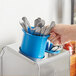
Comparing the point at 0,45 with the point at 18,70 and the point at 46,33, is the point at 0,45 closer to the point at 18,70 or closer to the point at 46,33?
the point at 18,70

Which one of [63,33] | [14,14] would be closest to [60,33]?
[63,33]

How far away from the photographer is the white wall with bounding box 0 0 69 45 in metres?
0.92

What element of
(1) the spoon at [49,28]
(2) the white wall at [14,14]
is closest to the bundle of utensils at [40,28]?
(1) the spoon at [49,28]

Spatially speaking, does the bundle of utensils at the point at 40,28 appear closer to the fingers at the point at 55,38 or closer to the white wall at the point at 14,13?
the fingers at the point at 55,38

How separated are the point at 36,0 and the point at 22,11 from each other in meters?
0.14

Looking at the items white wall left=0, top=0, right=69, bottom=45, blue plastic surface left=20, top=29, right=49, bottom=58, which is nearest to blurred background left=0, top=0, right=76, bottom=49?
A: white wall left=0, top=0, right=69, bottom=45

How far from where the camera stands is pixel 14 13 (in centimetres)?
96

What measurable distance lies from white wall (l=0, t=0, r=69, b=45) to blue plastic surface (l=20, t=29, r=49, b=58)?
0.22 meters

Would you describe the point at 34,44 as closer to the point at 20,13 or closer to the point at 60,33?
the point at 60,33

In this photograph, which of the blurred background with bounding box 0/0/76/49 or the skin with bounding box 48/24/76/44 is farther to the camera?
the blurred background with bounding box 0/0/76/49

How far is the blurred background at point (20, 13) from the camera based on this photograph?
3.03 feet

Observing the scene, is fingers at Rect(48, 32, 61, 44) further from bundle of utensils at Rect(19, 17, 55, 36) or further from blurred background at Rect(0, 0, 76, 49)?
blurred background at Rect(0, 0, 76, 49)

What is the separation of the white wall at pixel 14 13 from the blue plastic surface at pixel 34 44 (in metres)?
0.22

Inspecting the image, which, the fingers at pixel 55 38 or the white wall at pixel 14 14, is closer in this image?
the fingers at pixel 55 38
